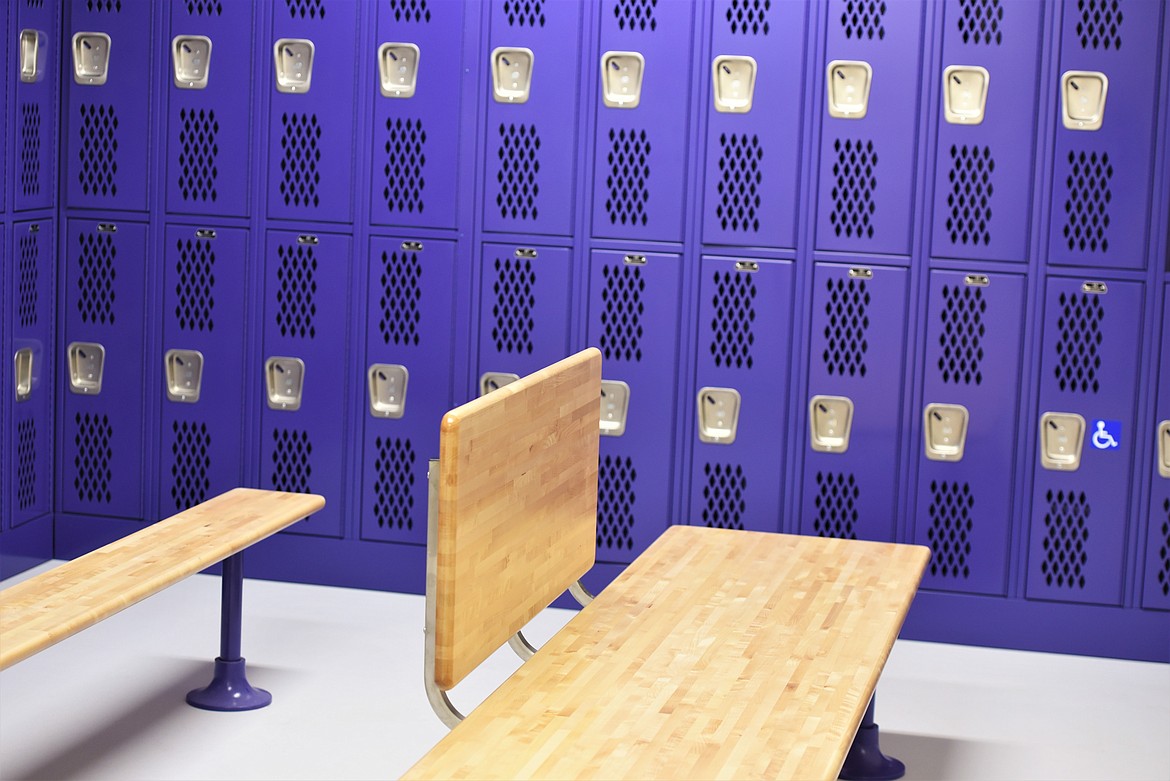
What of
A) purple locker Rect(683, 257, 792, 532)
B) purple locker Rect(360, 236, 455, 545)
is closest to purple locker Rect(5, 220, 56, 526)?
purple locker Rect(360, 236, 455, 545)

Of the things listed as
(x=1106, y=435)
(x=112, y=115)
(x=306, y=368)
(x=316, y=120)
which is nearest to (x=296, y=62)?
(x=316, y=120)

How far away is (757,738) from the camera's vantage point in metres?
2.52

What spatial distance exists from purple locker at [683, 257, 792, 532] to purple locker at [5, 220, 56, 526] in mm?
2180

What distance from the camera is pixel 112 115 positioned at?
5.35 metres

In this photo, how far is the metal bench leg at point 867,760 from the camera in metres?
3.95

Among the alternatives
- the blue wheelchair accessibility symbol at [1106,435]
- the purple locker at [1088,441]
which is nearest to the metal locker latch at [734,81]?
the purple locker at [1088,441]

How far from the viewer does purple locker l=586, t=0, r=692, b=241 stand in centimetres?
499

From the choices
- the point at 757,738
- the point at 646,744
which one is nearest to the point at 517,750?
the point at 646,744

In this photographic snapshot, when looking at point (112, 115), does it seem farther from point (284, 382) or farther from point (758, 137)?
point (758, 137)

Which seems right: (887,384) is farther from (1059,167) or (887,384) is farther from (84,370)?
(84,370)

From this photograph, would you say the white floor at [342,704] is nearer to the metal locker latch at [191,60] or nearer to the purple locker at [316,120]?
the purple locker at [316,120]

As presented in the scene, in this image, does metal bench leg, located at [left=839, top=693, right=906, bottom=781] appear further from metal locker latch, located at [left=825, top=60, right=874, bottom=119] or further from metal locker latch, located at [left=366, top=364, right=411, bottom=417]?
metal locker latch, located at [left=366, top=364, right=411, bottom=417]

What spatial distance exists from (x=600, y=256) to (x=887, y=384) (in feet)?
3.25

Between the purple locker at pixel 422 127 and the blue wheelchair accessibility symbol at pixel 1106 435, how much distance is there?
212 centimetres
